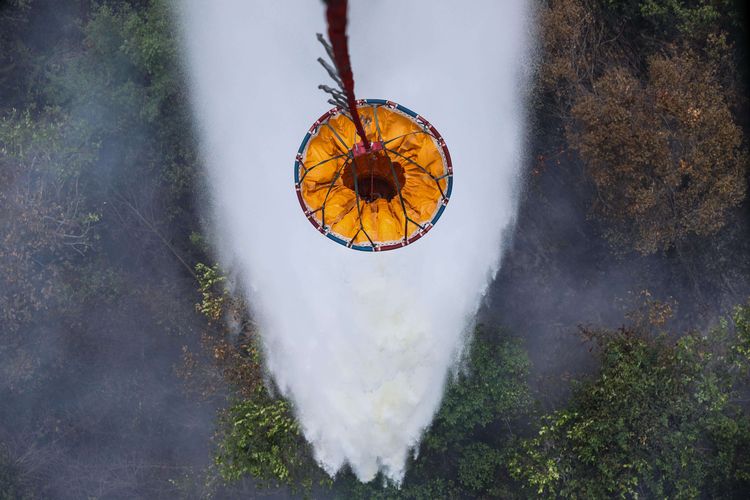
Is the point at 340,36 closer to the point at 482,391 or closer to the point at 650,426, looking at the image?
the point at 650,426

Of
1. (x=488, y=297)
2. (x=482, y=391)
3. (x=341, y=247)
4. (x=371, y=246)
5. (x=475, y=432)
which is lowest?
(x=475, y=432)

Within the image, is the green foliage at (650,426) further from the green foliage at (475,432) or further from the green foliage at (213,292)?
the green foliage at (213,292)

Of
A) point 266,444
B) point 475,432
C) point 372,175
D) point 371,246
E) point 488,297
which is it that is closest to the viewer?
point 371,246

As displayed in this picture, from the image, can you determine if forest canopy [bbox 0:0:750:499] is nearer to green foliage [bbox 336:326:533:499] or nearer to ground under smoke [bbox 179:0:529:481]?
green foliage [bbox 336:326:533:499]

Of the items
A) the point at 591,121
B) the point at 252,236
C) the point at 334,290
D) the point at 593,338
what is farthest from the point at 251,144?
the point at 593,338

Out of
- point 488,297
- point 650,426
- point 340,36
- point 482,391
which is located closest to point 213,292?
point 488,297

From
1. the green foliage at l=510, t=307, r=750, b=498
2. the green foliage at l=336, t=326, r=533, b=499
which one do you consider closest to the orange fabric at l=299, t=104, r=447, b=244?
the green foliage at l=336, t=326, r=533, b=499

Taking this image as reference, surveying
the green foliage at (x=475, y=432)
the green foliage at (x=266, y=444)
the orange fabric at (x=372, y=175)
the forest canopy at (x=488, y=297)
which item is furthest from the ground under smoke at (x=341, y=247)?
the orange fabric at (x=372, y=175)
